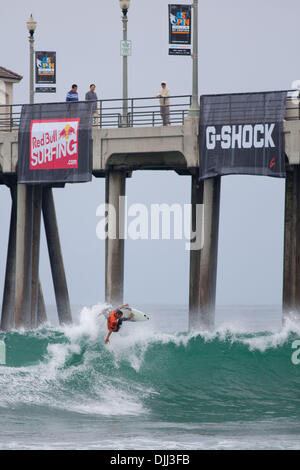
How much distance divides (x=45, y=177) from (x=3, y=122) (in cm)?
375

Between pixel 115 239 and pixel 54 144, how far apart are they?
4.45 metres

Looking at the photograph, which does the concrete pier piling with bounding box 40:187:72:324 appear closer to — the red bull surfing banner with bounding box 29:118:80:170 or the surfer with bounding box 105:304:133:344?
the red bull surfing banner with bounding box 29:118:80:170

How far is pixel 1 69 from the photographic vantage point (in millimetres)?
56938

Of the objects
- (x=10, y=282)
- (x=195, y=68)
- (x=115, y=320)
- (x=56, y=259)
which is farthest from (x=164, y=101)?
(x=10, y=282)

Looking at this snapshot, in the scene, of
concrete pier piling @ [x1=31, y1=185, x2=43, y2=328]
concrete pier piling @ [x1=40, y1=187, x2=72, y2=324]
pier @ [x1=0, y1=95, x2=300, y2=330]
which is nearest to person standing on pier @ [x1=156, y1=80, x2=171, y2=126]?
pier @ [x1=0, y1=95, x2=300, y2=330]

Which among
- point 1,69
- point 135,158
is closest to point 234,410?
point 135,158

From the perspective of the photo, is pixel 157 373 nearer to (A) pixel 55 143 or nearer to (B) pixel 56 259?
(A) pixel 55 143

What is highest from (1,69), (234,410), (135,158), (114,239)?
(1,69)

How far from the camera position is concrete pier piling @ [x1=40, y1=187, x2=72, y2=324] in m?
50.5

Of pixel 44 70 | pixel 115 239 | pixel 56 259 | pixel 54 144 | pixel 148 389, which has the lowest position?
pixel 148 389

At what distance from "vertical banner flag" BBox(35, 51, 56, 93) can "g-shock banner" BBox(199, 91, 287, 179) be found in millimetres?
9772

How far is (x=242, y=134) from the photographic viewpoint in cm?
3875
